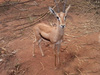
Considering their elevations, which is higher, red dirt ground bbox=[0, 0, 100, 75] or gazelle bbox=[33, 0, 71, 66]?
gazelle bbox=[33, 0, 71, 66]

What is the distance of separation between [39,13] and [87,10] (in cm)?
339

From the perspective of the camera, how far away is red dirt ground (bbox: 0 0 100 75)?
4.54 metres

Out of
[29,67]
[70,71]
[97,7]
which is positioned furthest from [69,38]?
[97,7]

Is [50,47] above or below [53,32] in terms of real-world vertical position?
below

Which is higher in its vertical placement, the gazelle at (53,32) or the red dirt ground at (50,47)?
the gazelle at (53,32)

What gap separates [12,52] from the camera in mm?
5270

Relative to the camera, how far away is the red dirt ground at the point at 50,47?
4535 millimetres

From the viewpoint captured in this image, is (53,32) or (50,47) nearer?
(53,32)

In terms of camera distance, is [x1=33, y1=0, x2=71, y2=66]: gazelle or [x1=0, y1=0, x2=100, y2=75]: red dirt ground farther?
[x1=0, y1=0, x2=100, y2=75]: red dirt ground

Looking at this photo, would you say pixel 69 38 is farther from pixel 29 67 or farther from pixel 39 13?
pixel 39 13

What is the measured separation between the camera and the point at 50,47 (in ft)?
18.4

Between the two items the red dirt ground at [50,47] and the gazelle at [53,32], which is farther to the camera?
the red dirt ground at [50,47]

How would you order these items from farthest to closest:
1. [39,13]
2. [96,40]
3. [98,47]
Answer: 1. [39,13]
2. [96,40]
3. [98,47]

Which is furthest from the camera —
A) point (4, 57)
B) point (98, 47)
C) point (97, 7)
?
point (97, 7)
